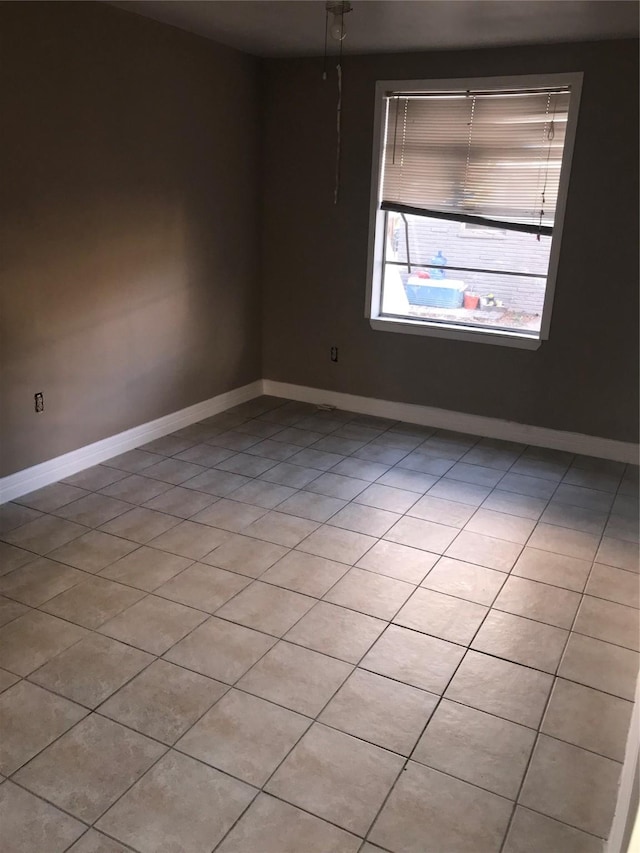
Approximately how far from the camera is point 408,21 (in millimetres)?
3436

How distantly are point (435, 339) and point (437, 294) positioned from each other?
30 centimetres

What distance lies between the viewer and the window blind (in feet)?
13.1

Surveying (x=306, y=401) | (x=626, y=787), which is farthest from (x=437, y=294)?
(x=626, y=787)

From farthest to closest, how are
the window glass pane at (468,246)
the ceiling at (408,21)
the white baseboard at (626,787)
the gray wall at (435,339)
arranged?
1. the window glass pane at (468,246)
2. the gray wall at (435,339)
3. the ceiling at (408,21)
4. the white baseboard at (626,787)

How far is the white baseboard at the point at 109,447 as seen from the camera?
3.40 metres

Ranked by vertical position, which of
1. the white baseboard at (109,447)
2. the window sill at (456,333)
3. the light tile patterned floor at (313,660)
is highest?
the window sill at (456,333)

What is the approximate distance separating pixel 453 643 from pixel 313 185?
11.0 ft

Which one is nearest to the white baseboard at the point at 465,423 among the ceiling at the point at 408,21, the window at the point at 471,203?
the window at the point at 471,203

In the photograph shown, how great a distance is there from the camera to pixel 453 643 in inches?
93.7

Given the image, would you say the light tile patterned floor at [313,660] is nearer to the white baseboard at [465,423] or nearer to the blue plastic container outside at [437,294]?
the white baseboard at [465,423]

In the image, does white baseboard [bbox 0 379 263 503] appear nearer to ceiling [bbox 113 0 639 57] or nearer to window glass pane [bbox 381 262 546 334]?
window glass pane [bbox 381 262 546 334]

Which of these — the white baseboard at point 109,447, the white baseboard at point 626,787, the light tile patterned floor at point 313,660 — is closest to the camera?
the white baseboard at point 626,787

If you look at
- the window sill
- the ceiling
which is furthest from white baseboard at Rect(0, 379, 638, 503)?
the ceiling

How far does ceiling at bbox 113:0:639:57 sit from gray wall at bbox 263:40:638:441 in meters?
0.23
